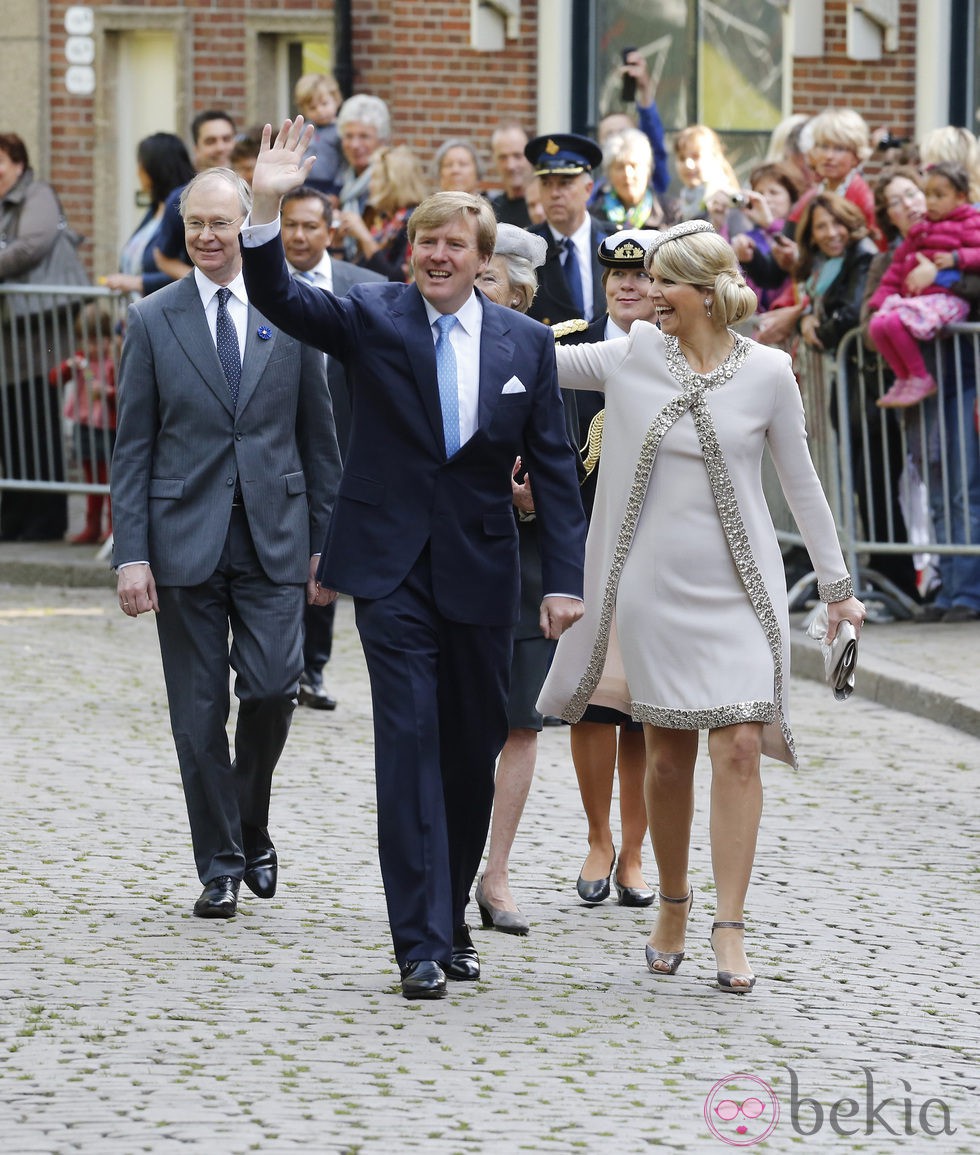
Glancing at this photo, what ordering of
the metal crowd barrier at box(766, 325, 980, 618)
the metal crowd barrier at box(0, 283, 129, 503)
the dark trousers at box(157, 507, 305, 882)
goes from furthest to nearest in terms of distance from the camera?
the metal crowd barrier at box(0, 283, 129, 503), the metal crowd barrier at box(766, 325, 980, 618), the dark trousers at box(157, 507, 305, 882)

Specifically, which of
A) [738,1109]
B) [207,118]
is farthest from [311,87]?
[738,1109]

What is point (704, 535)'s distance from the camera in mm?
6230

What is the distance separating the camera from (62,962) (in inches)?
249

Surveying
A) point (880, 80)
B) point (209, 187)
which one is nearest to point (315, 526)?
point (209, 187)

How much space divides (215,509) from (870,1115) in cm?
269

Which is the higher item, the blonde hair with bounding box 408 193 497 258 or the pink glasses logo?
the blonde hair with bounding box 408 193 497 258

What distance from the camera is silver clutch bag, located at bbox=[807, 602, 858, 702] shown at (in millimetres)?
6363

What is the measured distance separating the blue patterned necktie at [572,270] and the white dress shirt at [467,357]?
12.1ft

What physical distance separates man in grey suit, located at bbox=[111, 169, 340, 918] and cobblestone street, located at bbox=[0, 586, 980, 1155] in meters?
0.44

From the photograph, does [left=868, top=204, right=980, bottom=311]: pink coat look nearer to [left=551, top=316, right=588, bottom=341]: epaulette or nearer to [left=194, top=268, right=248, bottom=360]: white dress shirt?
[left=551, top=316, right=588, bottom=341]: epaulette

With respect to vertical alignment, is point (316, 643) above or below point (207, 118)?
below

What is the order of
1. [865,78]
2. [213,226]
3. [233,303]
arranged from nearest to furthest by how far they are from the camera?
1. [213,226]
2. [233,303]
3. [865,78]

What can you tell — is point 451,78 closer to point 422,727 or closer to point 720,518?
point 720,518

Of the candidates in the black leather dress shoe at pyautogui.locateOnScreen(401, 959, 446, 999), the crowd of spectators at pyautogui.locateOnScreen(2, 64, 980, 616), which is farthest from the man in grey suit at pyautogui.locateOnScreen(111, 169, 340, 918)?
the crowd of spectators at pyautogui.locateOnScreen(2, 64, 980, 616)
